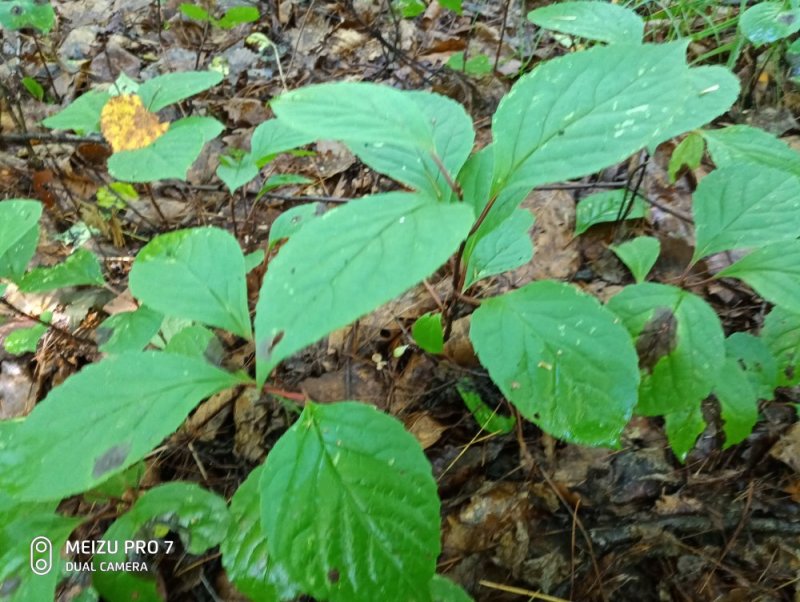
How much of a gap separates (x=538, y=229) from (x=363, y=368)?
78 cm

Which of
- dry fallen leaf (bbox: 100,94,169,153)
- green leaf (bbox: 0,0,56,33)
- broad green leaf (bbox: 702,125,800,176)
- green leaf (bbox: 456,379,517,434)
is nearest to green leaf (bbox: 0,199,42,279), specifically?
dry fallen leaf (bbox: 100,94,169,153)

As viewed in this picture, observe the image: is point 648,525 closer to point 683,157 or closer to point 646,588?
point 646,588

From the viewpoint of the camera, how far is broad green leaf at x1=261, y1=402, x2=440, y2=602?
81cm

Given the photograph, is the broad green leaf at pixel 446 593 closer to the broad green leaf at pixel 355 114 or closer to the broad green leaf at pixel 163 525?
the broad green leaf at pixel 163 525

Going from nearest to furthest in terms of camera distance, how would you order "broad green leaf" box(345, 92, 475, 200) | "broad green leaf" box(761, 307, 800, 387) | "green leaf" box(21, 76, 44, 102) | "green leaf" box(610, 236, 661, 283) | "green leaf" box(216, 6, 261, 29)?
"broad green leaf" box(345, 92, 475, 200)
"broad green leaf" box(761, 307, 800, 387)
"green leaf" box(610, 236, 661, 283)
"green leaf" box(216, 6, 261, 29)
"green leaf" box(21, 76, 44, 102)

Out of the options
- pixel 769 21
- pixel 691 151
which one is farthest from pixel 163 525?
pixel 769 21

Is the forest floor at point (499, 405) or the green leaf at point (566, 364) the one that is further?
the forest floor at point (499, 405)

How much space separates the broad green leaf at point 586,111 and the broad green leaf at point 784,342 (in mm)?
677

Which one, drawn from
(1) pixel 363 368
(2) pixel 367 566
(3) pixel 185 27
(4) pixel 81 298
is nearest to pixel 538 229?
(1) pixel 363 368

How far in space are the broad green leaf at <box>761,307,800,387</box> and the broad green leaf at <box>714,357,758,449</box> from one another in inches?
6.5

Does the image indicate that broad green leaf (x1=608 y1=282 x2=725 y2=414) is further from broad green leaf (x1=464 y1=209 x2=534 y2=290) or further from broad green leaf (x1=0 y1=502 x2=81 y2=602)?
broad green leaf (x1=0 y1=502 x2=81 y2=602)

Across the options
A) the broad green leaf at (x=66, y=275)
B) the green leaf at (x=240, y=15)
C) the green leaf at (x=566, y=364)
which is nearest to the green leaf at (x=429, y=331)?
the green leaf at (x=566, y=364)

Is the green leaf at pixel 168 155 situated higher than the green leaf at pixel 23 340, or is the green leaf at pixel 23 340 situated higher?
the green leaf at pixel 168 155

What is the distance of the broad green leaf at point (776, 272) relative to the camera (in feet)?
3.41
